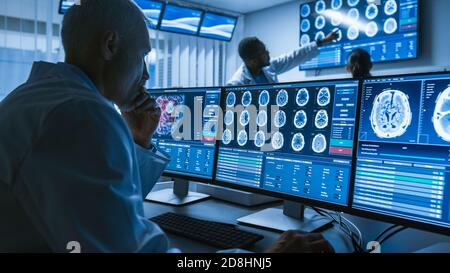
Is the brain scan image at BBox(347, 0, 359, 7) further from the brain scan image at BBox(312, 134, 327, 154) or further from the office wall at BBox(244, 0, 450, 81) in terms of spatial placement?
the brain scan image at BBox(312, 134, 327, 154)

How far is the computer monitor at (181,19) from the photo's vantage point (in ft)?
13.0

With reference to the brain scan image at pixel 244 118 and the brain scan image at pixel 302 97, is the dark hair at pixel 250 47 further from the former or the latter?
the brain scan image at pixel 302 97

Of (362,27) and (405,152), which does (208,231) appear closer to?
(405,152)

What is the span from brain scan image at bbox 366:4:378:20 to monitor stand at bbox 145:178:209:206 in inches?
110

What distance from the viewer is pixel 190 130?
1402mm

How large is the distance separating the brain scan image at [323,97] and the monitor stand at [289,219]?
0.33m

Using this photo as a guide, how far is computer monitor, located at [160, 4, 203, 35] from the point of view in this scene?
3961 mm

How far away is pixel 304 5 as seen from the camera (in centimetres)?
409

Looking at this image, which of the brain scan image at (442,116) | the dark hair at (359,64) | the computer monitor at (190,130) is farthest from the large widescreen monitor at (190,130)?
the dark hair at (359,64)

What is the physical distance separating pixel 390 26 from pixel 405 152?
2908 millimetres

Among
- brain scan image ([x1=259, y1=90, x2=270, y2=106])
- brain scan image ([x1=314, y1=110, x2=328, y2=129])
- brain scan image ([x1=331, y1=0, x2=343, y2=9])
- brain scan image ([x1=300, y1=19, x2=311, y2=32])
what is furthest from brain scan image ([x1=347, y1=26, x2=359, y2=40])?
brain scan image ([x1=314, y1=110, x2=328, y2=129])

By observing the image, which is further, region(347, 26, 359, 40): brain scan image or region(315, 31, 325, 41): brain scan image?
region(315, 31, 325, 41): brain scan image

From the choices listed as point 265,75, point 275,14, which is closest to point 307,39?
point 275,14

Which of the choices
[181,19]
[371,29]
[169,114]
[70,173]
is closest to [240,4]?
[181,19]
